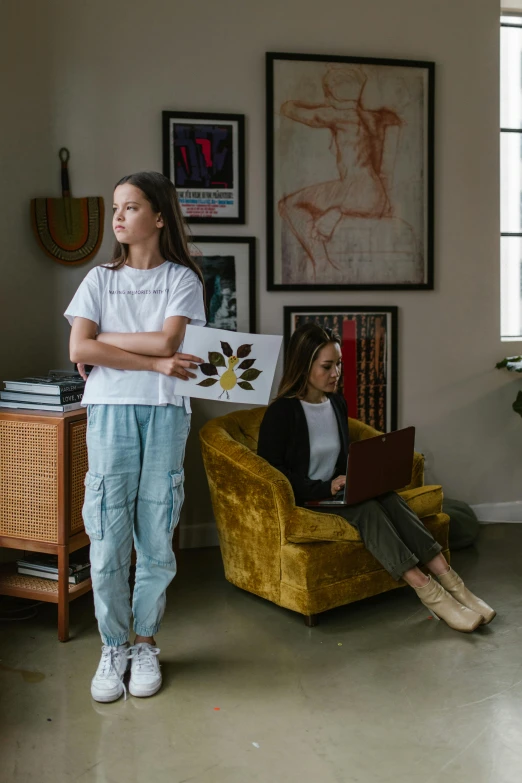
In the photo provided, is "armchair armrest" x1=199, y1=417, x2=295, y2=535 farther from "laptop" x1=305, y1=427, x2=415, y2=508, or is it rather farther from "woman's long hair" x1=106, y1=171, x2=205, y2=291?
"woman's long hair" x1=106, y1=171, x2=205, y2=291

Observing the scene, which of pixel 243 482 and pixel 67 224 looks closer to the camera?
pixel 243 482

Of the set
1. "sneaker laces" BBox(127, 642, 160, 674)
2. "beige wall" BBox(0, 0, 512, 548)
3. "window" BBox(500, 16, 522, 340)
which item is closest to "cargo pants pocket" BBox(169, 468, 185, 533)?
"sneaker laces" BBox(127, 642, 160, 674)

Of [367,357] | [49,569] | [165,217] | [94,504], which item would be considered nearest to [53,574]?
[49,569]

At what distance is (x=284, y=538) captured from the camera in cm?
262

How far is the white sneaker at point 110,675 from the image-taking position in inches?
83.1

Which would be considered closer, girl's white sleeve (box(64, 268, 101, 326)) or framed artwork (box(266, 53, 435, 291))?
girl's white sleeve (box(64, 268, 101, 326))

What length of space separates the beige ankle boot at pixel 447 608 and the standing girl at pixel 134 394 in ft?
3.12

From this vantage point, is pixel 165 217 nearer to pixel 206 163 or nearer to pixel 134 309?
pixel 134 309

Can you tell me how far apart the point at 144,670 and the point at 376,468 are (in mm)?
1023

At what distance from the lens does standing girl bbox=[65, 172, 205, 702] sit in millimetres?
2039

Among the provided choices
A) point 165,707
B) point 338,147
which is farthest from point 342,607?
point 338,147

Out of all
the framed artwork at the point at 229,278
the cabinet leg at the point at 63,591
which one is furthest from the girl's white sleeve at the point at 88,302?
the framed artwork at the point at 229,278

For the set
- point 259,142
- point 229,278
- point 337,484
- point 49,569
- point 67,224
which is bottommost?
point 49,569

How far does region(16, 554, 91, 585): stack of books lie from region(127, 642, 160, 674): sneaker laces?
0.48 meters
